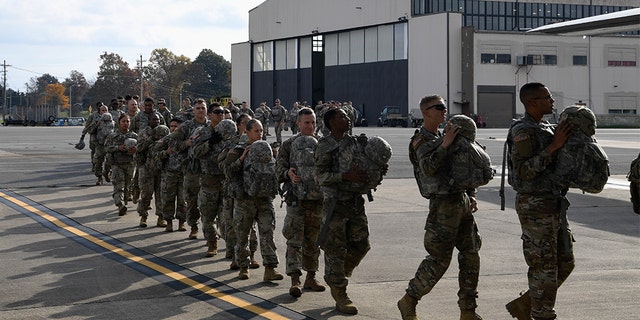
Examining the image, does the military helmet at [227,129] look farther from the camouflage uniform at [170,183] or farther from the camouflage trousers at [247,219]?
the camouflage uniform at [170,183]

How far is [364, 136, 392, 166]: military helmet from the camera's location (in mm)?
8664

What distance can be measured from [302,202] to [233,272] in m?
1.62

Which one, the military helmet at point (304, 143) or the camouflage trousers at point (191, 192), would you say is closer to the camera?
the military helmet at point (304, 143)

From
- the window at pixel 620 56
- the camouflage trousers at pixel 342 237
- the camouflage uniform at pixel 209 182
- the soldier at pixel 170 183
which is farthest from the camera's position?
the window at pixel 620 56

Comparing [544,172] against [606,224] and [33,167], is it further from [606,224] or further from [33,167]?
[33,167]

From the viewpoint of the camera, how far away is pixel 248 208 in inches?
420

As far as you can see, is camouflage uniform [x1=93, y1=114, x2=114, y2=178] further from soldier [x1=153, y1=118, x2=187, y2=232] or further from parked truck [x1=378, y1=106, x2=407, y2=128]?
parked truck [x1=378, y1=106, x2=407, y2=128]

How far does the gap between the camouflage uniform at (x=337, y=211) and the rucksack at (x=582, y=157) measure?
2.16 meters

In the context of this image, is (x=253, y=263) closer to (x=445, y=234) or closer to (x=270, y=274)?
(x=270, y=274)

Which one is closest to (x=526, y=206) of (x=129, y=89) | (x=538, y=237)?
(x=538, y=237)

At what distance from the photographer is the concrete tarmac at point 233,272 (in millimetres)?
8914

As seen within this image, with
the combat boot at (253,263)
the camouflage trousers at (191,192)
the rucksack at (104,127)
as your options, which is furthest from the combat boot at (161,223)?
the rucksack at (104,127)

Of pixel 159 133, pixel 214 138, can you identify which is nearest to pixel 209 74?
pixel 159 133

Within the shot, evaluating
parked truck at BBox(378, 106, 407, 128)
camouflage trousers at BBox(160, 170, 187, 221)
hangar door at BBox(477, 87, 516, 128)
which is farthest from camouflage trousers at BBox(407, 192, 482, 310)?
parked truck at BBox(378, 106, 407, 128)
